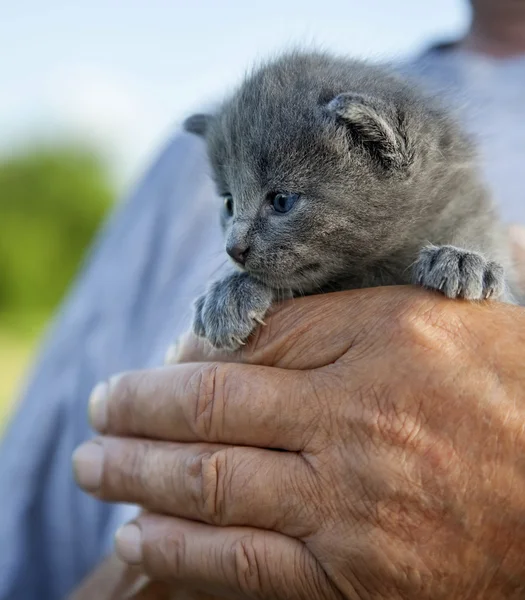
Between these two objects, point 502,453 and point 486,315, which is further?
point 486,315

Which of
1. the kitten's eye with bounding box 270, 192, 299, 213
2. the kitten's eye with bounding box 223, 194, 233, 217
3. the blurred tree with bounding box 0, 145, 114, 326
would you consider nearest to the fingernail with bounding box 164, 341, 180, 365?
the kitten's eye with bounding box 223, 194, 233, 217

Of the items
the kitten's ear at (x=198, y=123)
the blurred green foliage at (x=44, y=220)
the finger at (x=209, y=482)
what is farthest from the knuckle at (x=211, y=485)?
the blurred green foliage at (x=44, y=220)

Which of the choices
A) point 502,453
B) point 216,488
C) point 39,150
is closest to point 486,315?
point 502,453

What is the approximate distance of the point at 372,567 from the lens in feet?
4.06

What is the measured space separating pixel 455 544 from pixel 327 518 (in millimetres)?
223

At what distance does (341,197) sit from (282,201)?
0.40ft

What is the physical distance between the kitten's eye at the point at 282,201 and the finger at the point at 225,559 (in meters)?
0.63

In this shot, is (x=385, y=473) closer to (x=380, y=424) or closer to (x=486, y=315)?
(x=380, y=424)

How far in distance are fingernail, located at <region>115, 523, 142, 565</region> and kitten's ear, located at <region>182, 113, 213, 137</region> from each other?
0.96 metres

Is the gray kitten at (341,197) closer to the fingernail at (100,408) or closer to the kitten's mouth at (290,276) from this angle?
the kitten's mouth at (290,276)

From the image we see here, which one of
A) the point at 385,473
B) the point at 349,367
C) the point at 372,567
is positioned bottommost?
the point at 372,567

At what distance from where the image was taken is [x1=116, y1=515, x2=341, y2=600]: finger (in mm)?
1316

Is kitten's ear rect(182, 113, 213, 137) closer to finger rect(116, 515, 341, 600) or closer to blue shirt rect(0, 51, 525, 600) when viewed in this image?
blue shirt rect(0, 51, 525, 600)

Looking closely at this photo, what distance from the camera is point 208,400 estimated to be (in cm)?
145
